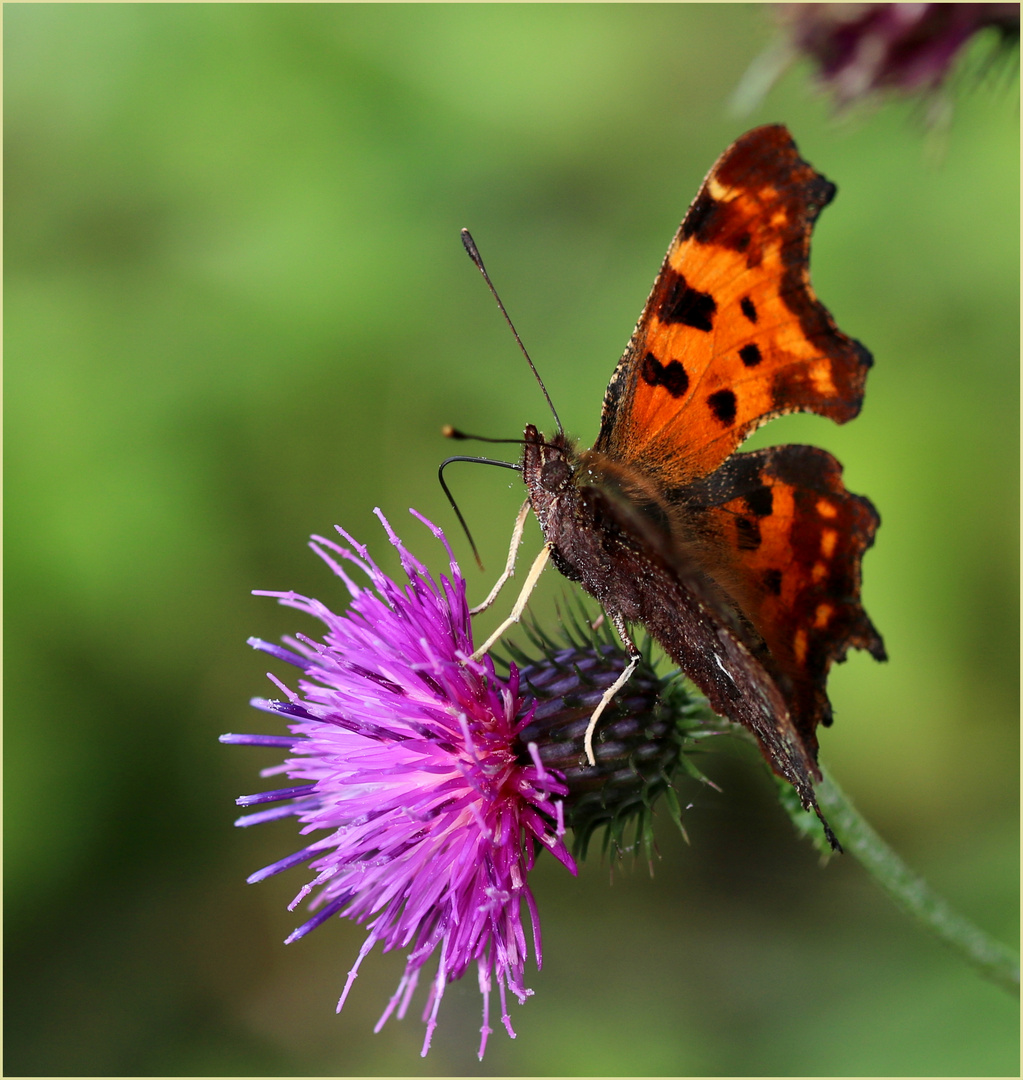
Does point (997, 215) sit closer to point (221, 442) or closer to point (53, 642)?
point (221, 442)

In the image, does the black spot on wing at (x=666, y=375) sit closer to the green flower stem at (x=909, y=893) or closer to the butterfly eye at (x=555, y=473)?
the butterfly eye at (x=555, y=473)

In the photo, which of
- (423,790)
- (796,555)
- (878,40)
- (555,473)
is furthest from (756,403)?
(878,40)

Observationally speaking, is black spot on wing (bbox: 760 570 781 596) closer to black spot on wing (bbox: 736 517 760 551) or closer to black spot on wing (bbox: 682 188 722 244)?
black spot on wing (bbox: 736 517 760 551)

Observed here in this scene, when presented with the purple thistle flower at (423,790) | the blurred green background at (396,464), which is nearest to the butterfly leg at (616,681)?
the purple thistle flower at (423,790)

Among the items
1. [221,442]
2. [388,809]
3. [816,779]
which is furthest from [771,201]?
[221,442]

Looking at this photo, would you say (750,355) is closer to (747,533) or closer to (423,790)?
(747,533)

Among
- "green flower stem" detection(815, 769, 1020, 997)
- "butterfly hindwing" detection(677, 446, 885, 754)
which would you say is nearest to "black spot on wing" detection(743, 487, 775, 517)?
"butterfly hindwing" detection(677, 446, 885, 754)

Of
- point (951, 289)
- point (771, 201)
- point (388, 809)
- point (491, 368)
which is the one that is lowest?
point (388, 809)
